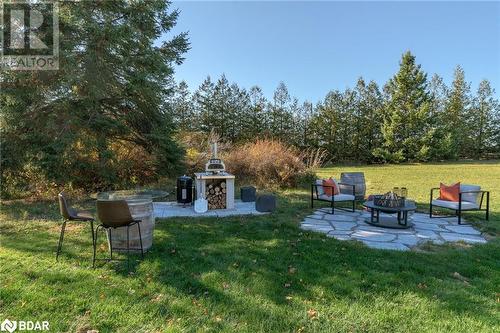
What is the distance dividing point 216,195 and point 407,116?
72.4 feet

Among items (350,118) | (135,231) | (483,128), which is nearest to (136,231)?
(135,231)

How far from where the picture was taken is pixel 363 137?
24.3m

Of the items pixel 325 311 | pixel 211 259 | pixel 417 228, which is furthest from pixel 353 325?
pixel 417 228

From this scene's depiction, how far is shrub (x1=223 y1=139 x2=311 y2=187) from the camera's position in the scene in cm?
918

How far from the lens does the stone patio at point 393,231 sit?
4.12 meters

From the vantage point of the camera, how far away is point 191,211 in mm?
5926

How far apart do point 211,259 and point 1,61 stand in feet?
21.5

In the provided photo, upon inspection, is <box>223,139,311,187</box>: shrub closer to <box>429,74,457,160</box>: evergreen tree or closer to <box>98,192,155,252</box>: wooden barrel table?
<box>98,192,155,252</box>: wooden barrel table

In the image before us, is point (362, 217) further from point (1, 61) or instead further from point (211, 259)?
point (1, 61)

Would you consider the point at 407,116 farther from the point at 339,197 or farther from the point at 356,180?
the point at 339,197

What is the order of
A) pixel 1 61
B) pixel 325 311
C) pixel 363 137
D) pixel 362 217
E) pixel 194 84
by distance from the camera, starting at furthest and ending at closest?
pixel 363 137 → pixel 194 84 → pixel 1 61 → pixel 362 217 → pixel 325 311

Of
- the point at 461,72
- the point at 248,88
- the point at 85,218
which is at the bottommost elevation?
the point at 85,218

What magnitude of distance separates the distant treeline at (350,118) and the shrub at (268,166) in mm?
12074

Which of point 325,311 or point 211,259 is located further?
point 211,259
